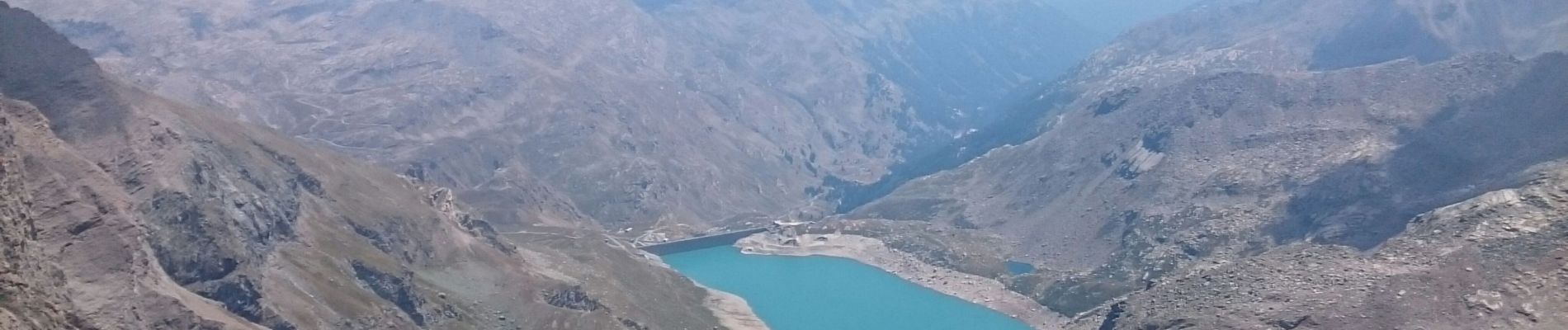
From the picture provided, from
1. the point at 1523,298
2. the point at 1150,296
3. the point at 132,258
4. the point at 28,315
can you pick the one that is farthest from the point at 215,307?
the point at 1523,298

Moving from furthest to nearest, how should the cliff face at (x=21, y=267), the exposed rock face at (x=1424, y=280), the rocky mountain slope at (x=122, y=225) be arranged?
the exposed rock face at (x=1424, y=280) < the rocky mountain slope at (x=122, y=225) < the cliff face at (x=21, y=267)

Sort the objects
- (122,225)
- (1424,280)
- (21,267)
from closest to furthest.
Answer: (21,267) < (1424,280) < (122,225)

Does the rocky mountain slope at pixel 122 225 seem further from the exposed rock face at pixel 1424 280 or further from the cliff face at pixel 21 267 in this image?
the exposed rock face at pixel 1424 280

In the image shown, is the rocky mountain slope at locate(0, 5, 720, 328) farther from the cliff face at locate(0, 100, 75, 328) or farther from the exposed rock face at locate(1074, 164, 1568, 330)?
the exposed rock face at locate(1074, 164, 1568, 330)

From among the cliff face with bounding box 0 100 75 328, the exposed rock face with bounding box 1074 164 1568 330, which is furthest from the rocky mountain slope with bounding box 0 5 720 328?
the exposed rock face with bounding box 1074 164 1568 330

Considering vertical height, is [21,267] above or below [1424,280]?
above

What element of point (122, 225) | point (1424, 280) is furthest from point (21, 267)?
point (1424, 280)

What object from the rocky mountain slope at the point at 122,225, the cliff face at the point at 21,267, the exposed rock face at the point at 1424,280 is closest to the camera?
the cliff face at the point at 21,267

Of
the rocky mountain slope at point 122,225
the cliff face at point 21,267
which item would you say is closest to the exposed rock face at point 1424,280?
the rocky mountain slope at point 122,225

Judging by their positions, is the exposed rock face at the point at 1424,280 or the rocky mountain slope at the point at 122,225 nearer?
the rocky mountain slope at the point at 122,225

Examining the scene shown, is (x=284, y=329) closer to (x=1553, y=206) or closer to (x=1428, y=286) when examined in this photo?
(x=1428, y=286)

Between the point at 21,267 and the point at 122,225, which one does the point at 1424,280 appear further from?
the point at 122,225
